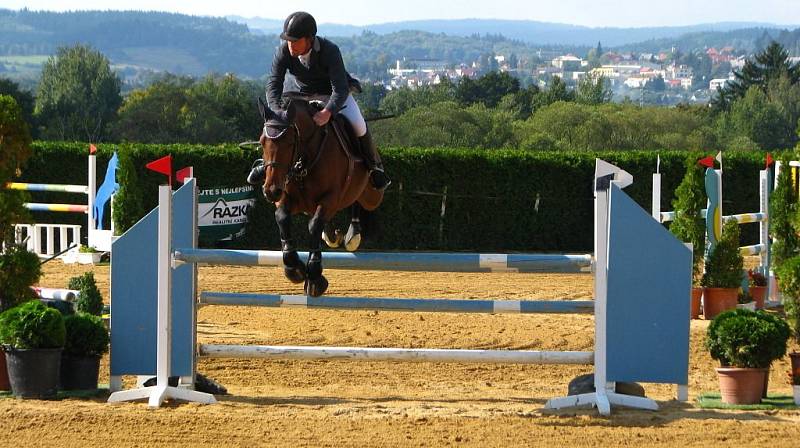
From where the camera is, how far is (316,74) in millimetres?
7555

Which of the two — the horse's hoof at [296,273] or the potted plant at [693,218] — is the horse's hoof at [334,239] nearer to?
the horse's hoof at [296,273]

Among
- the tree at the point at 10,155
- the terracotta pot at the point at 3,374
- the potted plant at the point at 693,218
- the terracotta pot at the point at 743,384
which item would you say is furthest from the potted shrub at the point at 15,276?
the potted plant at the point at 693,218

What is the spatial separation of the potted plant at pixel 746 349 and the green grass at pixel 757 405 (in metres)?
0.06

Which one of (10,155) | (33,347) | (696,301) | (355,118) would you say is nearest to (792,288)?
(696,301)

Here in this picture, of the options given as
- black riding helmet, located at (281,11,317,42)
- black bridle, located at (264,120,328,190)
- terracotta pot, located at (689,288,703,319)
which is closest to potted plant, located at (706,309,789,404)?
black bridle, located at (264,120,328,190)

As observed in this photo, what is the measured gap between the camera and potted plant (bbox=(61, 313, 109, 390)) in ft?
25.4

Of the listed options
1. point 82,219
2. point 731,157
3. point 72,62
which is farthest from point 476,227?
point 72,62

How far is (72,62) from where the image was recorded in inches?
3364

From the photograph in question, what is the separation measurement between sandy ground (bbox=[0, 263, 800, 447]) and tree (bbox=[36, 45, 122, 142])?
1994 inches

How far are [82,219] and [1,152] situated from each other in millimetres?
14385

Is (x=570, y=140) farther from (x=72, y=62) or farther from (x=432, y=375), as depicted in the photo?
(x=72, y=62)

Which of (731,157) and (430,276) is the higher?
(731,157)

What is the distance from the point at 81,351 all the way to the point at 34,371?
405 mm

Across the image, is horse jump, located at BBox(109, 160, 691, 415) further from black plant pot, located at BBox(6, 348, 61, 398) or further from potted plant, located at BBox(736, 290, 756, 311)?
potted plant, located at BBox(736, 290, 756, 311)
